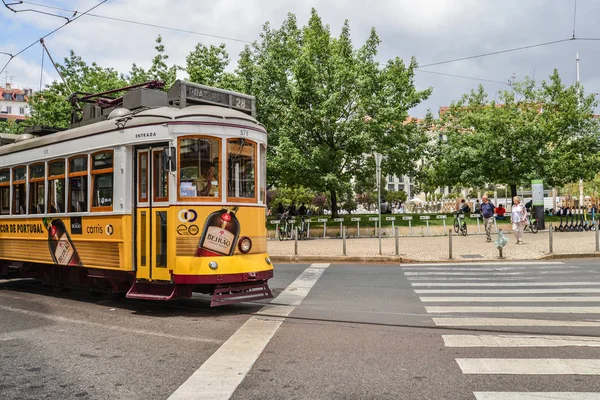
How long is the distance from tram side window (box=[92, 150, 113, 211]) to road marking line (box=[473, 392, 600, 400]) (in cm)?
676

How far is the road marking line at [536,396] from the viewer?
461 cm

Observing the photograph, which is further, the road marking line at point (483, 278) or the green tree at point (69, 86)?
the green tree at point (69, 86)

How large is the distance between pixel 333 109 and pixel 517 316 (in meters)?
23.7

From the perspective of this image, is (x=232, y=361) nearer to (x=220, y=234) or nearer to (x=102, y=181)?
(x=220, y=234)

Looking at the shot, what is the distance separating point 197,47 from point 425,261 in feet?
77.6

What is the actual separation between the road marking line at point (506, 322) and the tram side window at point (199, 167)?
12.7 ft

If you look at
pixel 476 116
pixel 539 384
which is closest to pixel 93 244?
pixel 539 384

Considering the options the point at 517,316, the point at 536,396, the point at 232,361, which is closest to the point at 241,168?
the point at 232,361

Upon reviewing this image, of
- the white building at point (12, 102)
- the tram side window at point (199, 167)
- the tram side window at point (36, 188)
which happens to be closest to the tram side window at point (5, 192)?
the tram side window at point (36, 188)

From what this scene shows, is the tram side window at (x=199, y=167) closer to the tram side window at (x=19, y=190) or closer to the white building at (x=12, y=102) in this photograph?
the tram side window at (x=19, y=190)

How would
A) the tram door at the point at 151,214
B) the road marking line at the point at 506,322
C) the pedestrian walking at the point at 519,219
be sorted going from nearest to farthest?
the road marking line at the point at 506,322, the tram door at the point at 151,214, the pedestrian walking at the point at 519,219

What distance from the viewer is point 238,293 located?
29.4 ft

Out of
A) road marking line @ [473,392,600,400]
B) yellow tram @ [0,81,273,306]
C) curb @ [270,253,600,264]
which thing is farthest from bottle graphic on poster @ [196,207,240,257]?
curb @ [270,253,600,264]

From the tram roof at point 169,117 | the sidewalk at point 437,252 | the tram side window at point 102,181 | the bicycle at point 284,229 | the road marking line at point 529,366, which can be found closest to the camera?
the road marking line at point 529,366
